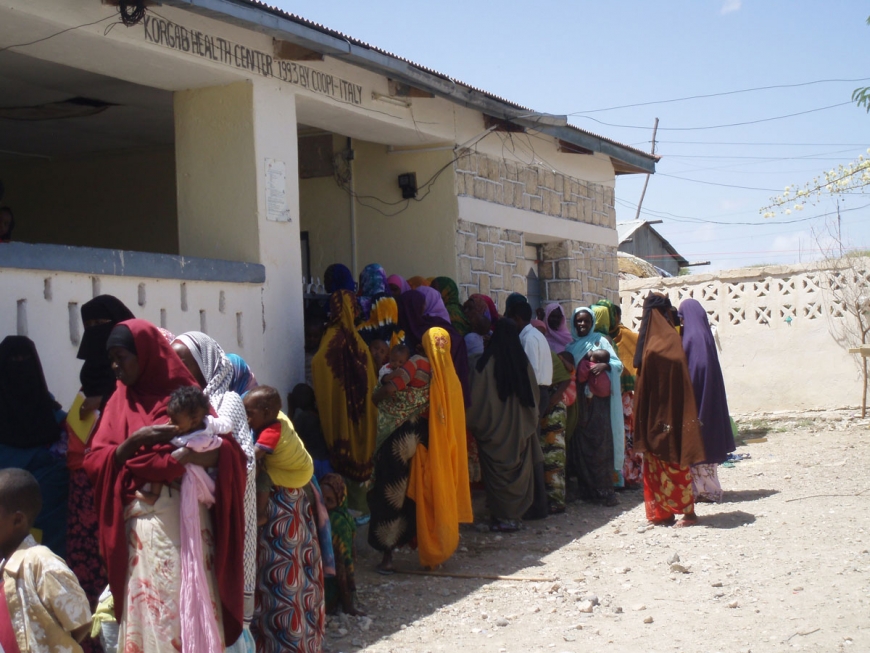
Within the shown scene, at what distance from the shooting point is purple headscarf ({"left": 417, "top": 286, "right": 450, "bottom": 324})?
20.1 ft

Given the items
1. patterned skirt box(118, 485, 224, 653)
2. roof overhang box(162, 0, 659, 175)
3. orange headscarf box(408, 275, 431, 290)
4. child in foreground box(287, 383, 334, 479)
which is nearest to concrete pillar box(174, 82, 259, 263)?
roof overhang box(162, 0, 659, 175)

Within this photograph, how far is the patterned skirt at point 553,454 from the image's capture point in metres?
7.29

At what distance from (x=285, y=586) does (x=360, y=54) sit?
3.15 metres

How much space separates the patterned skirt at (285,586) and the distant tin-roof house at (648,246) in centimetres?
2169

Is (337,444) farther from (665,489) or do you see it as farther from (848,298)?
(848,298)

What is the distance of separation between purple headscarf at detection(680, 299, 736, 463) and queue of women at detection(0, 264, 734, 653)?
0.05ft

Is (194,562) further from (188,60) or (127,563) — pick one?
(188,60)

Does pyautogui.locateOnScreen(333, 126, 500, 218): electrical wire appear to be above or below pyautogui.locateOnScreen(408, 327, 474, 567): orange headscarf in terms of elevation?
above

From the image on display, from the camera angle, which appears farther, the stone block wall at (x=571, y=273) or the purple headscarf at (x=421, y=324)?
the stone block wall at (x=571, y=273)

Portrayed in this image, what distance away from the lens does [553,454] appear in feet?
23.9

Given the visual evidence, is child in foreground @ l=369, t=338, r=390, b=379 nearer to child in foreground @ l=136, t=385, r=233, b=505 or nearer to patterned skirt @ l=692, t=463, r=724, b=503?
child in foreground @ l=136, t=385, r=233, b=505

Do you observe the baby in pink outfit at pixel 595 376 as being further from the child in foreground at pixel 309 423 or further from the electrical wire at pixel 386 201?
the child in foreground at pixel 309 423

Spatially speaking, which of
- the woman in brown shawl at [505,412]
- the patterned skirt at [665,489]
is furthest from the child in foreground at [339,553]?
the patterned skirt at [665,489]

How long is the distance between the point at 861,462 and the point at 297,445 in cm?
688
